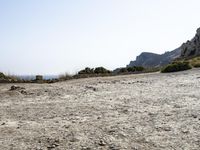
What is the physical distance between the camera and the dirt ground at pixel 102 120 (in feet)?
29.6

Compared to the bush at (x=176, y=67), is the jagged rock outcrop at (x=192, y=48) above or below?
above

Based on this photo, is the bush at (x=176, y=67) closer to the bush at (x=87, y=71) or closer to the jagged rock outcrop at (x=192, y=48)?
the bush at (x=87, y=71)

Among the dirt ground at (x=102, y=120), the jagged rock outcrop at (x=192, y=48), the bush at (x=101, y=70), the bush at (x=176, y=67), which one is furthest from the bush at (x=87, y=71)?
the jagged rock outcrop at (x=192, y=48)

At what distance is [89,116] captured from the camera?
12.1 meters

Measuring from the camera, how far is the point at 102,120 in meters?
11.4

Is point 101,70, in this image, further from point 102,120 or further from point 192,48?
point 192,48

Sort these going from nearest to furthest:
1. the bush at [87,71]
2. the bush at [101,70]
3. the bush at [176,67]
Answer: the bush at [176,67], the bush at [87,71], the bush at [101,70]

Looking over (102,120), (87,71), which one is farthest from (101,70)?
(102,120)

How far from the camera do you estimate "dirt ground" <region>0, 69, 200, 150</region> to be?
9.01m

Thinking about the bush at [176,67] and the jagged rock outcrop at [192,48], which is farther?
the jagged rock outcrop at [192,48]

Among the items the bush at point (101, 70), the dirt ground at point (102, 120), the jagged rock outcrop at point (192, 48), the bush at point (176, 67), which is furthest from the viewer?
the jagged rock outcrop at point (192, 48)

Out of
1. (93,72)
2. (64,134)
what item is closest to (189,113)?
(64,134)

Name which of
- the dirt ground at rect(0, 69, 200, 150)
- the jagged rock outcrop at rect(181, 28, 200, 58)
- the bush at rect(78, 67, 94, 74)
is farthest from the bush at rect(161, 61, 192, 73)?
the jagged rock outcrop at rect(181, 28, 200, 58)

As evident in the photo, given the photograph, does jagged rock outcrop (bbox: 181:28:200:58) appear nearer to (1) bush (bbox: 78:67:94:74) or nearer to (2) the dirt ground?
(1) bush (bbox: 78:67:94:74)
